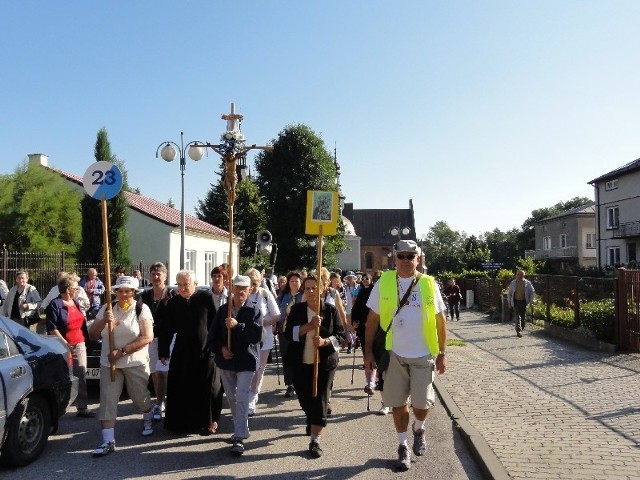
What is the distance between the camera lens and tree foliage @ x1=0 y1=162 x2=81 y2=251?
26516 mm

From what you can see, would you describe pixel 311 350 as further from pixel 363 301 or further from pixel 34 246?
pixel 34 246

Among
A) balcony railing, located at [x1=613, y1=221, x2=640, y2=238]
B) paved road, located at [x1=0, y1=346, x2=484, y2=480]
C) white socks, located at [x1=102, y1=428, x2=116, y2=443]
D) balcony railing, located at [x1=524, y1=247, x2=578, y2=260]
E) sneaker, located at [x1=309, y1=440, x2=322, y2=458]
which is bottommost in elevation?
paved road, located at [x1=0, y1=346, x2=484, y2=480]

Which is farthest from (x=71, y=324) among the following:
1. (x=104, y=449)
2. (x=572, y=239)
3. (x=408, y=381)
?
(x=572, y=239)

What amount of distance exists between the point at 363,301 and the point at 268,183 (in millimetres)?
44079

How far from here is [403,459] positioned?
5715mm

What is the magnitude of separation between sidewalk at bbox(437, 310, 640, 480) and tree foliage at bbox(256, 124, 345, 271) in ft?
120

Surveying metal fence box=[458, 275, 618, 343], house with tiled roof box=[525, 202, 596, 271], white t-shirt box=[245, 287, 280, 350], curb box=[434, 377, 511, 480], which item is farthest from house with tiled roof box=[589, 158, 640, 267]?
white t-shirt box=[245, 287, 280, 350]

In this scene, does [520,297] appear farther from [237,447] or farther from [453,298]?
[237,447]

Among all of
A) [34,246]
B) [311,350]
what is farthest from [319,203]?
[34,246]

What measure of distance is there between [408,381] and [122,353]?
2.89m

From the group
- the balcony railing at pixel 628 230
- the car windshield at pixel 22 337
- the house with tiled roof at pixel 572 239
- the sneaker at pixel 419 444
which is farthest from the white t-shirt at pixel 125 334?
the house with tiled roof at pixel 572 239

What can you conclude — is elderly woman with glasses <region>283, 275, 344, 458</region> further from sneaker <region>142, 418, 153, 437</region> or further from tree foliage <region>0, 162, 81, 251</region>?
tree foliage <region>0, 162, 81, 251</region>

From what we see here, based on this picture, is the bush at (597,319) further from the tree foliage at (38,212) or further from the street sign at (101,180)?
the tree foliage at (38,212)

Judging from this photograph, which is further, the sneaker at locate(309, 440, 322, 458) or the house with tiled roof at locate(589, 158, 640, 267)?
the house with tiled roof at locate(589, 158, 640, 267)
